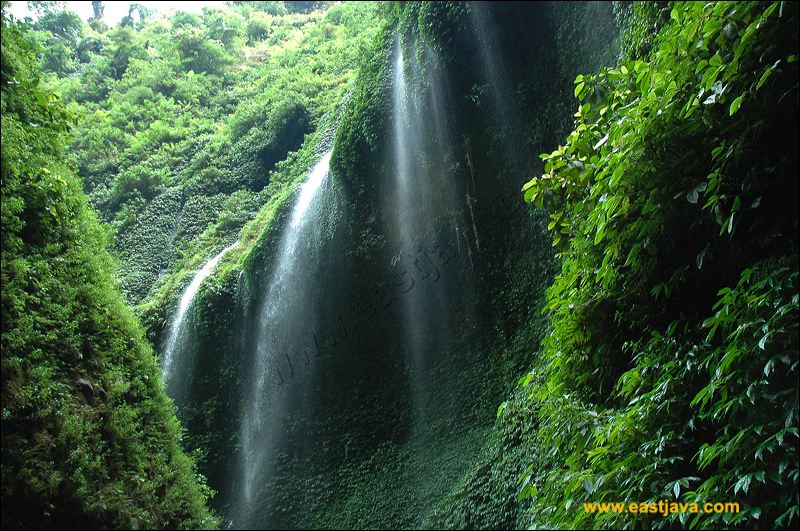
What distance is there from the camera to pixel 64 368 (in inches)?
190

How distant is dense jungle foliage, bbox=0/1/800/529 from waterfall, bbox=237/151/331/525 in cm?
4

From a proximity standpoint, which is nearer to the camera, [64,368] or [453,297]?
[64,368]

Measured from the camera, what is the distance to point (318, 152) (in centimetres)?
1361

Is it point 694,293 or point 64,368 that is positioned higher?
point 64,368

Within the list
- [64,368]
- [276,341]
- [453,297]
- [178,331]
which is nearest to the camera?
[64,368]

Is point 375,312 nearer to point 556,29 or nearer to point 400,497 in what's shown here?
point 400,497

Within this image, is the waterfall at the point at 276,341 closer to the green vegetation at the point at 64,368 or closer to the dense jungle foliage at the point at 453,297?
the dense jungle foliage at the point at 453,297

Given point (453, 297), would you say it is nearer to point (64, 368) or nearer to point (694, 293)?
point (64, 368)

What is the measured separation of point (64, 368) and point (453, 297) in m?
5.22

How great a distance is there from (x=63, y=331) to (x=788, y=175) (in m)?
5.11

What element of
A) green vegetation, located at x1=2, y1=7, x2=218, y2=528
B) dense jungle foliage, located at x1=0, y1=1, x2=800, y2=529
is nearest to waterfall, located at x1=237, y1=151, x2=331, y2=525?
dense jungle foliage, located at x1=0, y1=1, x2=800, y2=529

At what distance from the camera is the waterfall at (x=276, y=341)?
368 inches

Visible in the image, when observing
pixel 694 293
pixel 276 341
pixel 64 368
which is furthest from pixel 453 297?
pixel 694 293

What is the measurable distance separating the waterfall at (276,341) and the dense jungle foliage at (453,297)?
4 cm
